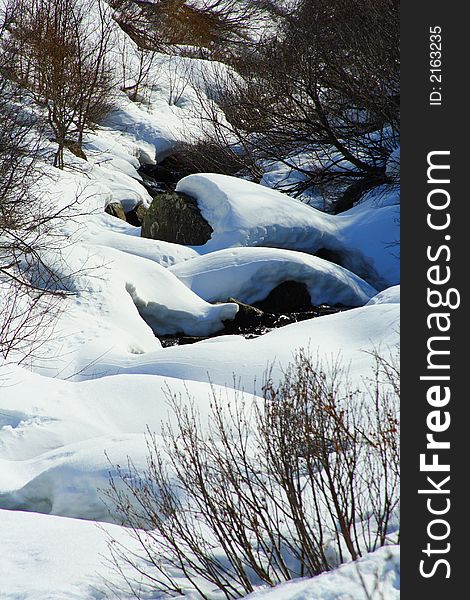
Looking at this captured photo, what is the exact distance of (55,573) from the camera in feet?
14.7

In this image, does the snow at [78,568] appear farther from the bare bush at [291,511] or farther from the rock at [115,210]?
the rock at [115,210]

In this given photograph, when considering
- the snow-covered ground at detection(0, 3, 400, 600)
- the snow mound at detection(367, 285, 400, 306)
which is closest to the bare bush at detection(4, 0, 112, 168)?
the snow-covered ground at detection(0, 3, 400, 600)

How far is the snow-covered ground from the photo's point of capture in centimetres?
476

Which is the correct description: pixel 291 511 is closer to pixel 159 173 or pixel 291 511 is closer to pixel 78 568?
pixel 78 568

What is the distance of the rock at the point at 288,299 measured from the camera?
13.3m

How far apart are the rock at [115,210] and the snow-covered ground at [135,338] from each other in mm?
273

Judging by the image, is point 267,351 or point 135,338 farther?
point 135,338

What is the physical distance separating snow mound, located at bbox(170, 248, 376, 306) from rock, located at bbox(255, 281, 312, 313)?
8cm

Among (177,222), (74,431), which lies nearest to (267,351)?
(74,431)

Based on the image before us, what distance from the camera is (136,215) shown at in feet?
58.5

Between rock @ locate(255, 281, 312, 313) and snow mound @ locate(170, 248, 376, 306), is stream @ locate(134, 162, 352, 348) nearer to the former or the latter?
rock @ locate(255, 281, 312, 313)

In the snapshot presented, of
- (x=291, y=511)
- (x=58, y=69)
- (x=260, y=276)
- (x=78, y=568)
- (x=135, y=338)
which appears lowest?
(x=78, y=568)

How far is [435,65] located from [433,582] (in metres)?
2.14

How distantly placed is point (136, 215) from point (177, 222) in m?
2.97
